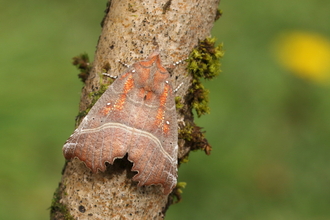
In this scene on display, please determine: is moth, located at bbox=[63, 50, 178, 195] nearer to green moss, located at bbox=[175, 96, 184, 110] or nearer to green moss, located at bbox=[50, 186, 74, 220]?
green moss, located at bbox=[175, 96, 184, 110]

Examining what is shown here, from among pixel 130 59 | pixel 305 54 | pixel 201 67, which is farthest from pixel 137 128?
pixel 305 54

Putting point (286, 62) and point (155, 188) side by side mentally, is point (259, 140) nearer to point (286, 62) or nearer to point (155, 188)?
point (286, 62)

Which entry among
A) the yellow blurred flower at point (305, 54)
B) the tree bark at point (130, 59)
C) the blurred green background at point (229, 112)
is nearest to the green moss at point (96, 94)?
the tree bark at point (130, 59)

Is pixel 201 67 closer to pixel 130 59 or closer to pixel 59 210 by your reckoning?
pixel 130 59

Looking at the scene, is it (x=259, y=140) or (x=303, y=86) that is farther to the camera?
(x=303, y=86)

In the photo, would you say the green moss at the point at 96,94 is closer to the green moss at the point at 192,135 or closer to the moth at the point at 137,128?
the moth at the point at 137,128

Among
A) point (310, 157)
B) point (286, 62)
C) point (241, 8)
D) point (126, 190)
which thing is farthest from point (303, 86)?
point (126, 190)
